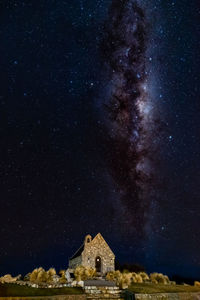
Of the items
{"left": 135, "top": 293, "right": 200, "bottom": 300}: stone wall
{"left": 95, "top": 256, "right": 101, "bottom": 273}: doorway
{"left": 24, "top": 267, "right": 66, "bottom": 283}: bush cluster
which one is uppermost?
{"left": 95, "top": 256, "right": 101, "bottom": 273}: doorway

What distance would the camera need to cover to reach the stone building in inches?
1417

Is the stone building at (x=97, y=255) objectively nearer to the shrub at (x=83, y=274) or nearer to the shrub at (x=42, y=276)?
the shrub at (x=83, y=274)

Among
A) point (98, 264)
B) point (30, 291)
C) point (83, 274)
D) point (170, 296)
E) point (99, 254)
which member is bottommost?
point (170, 296)

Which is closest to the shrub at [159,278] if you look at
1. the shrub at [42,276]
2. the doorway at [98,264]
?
the doorway at [98,264]

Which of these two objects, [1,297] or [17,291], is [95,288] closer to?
[17,291]

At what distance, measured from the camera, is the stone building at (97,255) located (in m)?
36.0

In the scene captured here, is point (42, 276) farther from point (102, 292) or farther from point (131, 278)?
point (131, 278)

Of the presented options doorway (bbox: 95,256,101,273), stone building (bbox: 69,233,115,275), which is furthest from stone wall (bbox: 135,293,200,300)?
doorway (bbox: 95,256,101,273)

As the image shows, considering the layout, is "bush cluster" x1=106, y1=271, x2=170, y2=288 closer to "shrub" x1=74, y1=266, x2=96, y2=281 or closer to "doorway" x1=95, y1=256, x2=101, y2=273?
"shrub" x1=74, y1=266, x2=96, y2=281

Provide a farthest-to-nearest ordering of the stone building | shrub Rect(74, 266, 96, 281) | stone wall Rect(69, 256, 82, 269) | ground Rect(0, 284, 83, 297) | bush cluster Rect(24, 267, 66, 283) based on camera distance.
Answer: stone wall Rect(69, 256, 82, 269) → the stone building → shrub Rect(74, 266, 96, 281) → bush cluster Rect(24, 267, 66, 283) → ground Rect(0, 284, 83, 297)

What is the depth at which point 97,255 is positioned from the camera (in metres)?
36.8

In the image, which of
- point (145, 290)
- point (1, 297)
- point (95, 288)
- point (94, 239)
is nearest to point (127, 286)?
point (145, 290)

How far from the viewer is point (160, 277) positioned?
32.3 metres

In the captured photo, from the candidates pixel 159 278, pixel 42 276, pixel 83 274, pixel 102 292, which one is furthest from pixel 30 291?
pixel 159 278
